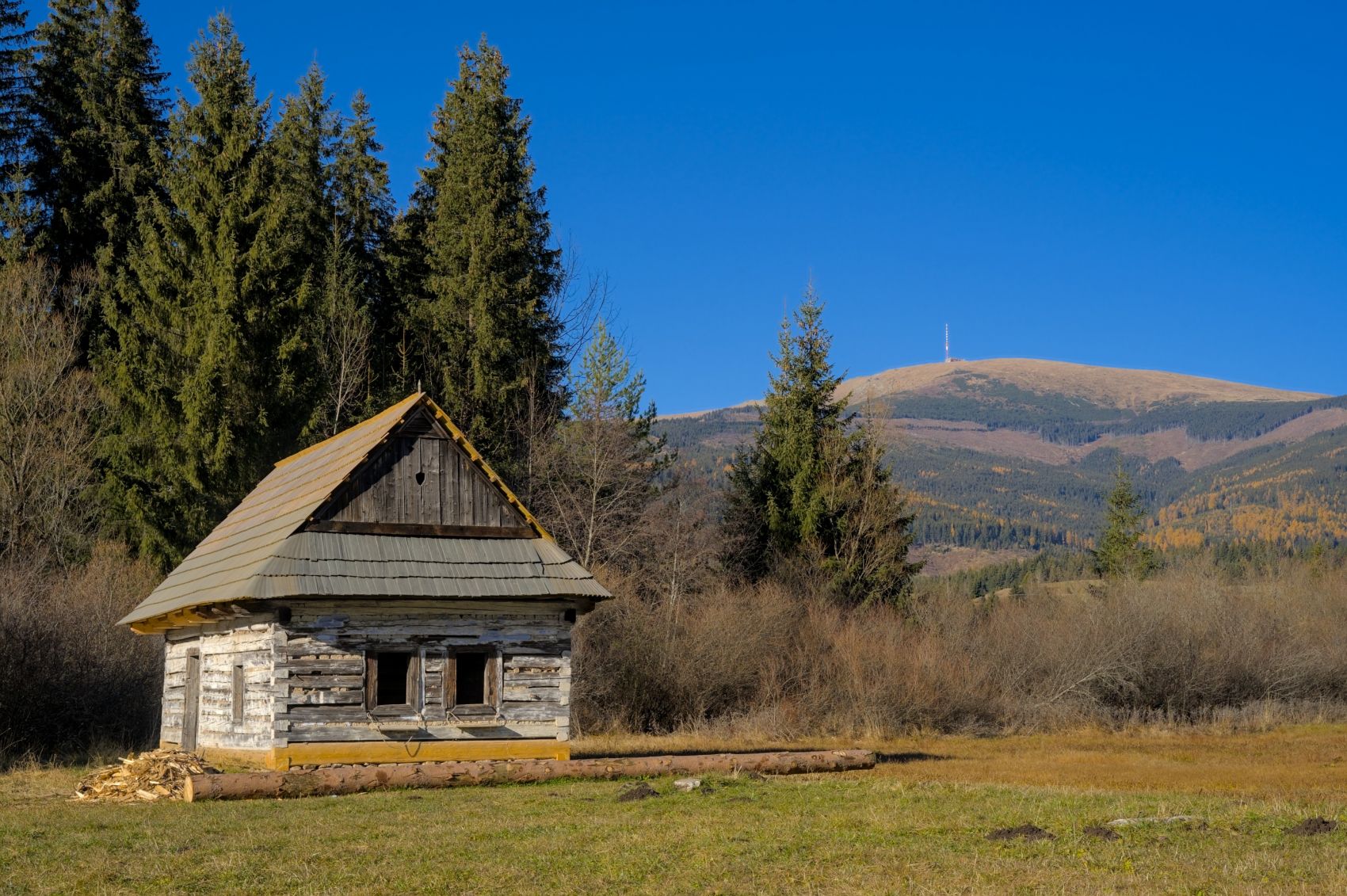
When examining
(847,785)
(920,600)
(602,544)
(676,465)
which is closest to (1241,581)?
(920,600)

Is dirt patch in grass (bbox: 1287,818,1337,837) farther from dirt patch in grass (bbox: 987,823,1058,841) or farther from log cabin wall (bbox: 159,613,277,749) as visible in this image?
log cabin wall (bbox: 159,613,277,749)

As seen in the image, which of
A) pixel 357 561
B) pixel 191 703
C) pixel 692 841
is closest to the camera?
pixel 692 841

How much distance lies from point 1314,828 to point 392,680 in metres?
13.6

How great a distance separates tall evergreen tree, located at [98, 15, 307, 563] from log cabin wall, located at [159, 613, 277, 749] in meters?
9.66

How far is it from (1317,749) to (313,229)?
3410cm

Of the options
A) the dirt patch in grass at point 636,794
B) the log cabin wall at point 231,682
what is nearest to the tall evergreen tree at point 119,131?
the log cabin wall at point 231,682

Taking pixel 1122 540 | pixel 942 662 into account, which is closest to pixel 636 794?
pixel 942 662

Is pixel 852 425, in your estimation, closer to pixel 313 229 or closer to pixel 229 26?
pixel 313 229

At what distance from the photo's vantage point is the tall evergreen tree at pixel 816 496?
144 ft

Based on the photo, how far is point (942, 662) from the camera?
3984cm

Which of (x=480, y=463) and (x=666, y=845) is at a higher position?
(x=480, y=463)

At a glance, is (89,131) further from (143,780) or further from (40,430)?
(143,780)

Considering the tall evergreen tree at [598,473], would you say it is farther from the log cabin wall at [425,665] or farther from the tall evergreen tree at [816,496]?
the log cabin wall at [425,665]

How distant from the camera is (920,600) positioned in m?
46.5
